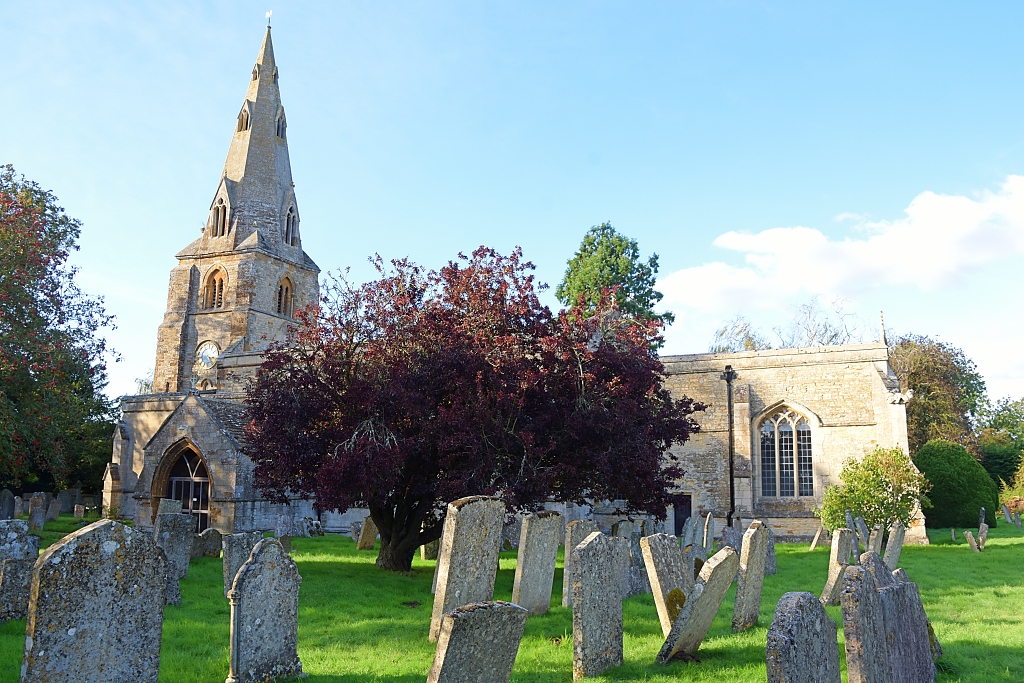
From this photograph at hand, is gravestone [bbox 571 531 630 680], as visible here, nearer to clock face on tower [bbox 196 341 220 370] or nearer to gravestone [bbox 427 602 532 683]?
gravestone [bbox 427 602 532 683]

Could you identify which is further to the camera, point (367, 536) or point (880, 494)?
point (880, 494)

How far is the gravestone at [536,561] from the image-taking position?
32.4ft

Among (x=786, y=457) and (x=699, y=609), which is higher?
(x=786, y=457)

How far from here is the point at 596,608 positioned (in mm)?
7336

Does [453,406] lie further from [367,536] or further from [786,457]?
[786,457]

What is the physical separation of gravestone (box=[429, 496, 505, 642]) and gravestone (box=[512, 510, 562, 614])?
3.86 feet

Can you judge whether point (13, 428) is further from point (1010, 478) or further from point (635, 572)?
point (1010, 478)

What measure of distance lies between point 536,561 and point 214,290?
37370mm

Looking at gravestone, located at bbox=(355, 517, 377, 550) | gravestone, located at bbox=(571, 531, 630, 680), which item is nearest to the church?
gravestone, located at bbox=(355, 517, 377, 550)

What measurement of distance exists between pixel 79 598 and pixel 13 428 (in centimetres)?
1272

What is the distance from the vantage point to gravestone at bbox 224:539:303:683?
22.5 ft

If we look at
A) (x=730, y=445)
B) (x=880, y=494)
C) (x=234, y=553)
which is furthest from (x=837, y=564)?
(x=730, y=445)

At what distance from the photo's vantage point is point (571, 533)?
37.6 feet

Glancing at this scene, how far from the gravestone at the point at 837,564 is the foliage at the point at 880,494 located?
9698 mm
